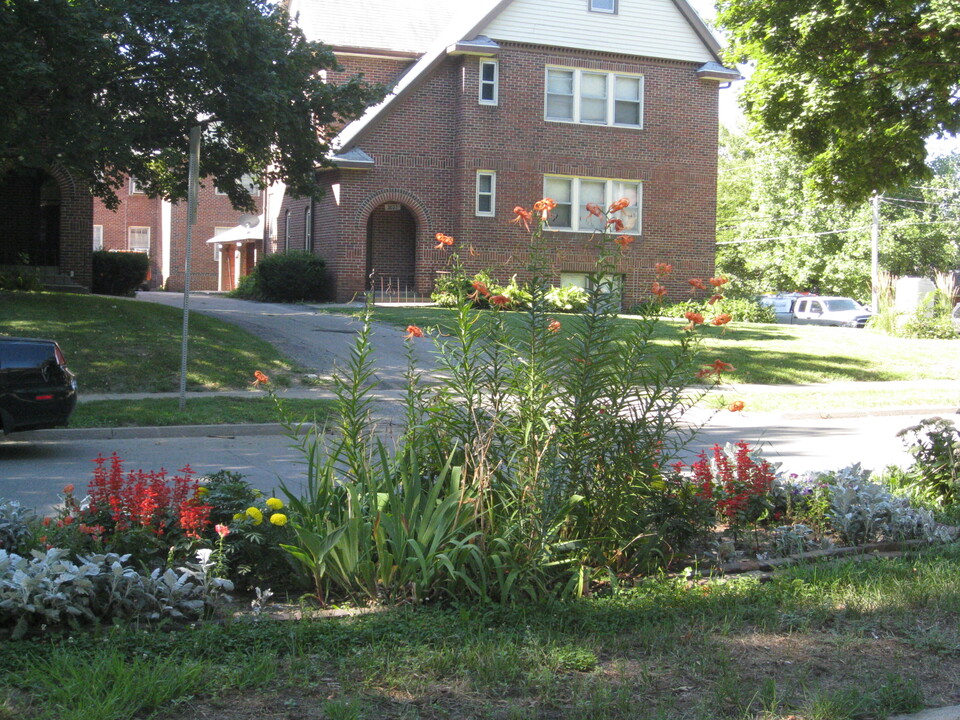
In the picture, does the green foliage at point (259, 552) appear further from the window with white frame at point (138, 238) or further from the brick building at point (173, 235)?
the window with white frame at point (138, 238)

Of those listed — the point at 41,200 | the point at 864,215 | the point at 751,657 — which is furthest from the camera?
the point at 864,215

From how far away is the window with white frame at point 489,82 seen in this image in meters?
29.5

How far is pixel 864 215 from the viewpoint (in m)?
59.0

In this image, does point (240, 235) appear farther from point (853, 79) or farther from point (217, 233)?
point (853, 79)

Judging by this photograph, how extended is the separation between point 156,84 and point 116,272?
1214 cm

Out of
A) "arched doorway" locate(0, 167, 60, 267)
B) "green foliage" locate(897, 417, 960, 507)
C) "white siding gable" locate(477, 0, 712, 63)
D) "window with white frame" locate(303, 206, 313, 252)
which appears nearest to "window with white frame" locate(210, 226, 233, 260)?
"window with white frame" locate(303, 206, 313, 252)

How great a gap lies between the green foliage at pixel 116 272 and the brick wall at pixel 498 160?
5.52 meters

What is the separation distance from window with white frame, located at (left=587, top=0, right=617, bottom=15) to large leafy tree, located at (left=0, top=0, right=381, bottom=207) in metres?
12.5

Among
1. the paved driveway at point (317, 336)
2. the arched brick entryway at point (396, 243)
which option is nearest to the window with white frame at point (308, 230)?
the arched brick entryway at point (396, 243)

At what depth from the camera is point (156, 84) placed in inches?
699

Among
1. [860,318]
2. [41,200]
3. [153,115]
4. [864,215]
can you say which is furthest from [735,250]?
[153,115]

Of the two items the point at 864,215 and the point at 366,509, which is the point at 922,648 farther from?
the point at 864,215

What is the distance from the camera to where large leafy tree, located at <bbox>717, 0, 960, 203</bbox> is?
1102 cm

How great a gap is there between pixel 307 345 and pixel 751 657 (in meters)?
15.9
